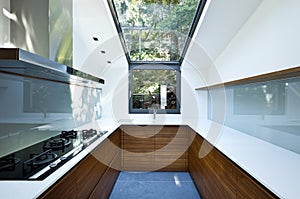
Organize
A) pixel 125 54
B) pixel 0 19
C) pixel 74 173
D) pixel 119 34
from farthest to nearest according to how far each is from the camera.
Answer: pixel 125 54 → pixel 119 34 → pixel 74 173 → pixel 0 19

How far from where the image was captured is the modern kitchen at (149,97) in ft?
5.05

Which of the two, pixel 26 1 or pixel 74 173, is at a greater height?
pixel 26 1

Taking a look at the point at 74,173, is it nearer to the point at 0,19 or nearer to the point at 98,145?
the point at 98,145

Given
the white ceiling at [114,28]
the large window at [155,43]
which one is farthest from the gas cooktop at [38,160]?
the large window at [155,43]

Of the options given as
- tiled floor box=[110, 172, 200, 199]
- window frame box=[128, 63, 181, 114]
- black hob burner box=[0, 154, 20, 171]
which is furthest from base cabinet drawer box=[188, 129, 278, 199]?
window frame box=[128, 63, 181, 114]

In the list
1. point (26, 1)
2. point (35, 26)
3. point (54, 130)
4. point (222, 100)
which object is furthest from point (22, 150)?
point (222, 100)

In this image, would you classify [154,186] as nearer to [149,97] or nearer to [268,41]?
[149,97]

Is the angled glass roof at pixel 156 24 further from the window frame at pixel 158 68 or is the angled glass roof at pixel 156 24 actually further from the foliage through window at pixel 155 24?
the window frame at pixel 158 68

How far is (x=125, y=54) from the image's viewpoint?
179 inches

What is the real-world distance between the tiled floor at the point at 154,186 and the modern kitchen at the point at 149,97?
1.0 inches

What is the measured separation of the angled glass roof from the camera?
3.15 m

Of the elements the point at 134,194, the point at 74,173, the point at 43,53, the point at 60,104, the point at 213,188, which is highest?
the point at 43,53

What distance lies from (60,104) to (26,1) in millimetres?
1619

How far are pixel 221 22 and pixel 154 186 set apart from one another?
7.61 feet
